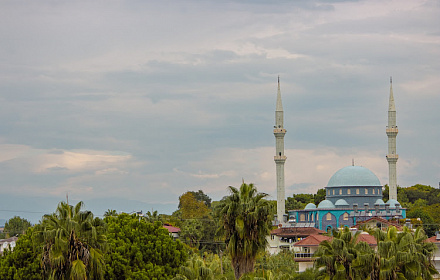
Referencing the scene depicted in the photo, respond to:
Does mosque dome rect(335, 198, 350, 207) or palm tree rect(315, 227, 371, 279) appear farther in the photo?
mosque dome rect(335, 198, 350, 207)

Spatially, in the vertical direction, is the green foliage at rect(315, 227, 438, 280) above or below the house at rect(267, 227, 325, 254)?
below

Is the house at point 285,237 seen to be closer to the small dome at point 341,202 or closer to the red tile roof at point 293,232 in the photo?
the red tile roof at point 293,232

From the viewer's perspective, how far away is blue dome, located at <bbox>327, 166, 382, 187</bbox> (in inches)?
5271

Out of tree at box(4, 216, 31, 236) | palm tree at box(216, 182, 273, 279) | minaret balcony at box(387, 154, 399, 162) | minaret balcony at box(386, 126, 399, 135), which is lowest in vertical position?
palm tree at box(216, 182, 273, 279)

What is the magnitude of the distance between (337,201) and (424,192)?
41.8 m

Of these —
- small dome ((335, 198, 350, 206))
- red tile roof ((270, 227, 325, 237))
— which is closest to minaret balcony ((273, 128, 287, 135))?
small dome ((335, 198, 350, 206))

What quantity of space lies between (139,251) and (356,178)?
8912 cm

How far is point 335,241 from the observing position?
45.3 m

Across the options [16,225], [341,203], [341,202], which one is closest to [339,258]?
[341,203]

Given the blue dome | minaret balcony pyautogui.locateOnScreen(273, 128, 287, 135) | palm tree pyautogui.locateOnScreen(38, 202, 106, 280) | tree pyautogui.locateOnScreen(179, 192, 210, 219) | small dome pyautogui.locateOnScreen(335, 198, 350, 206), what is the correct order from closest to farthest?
1. palm tree pyautogui.locateOnScreen(38, 202, 106, 280)
2. tree pyautogui.locateOnScreen(179, 192, 210, 219)
3. minaret balcony pyautogui.locateOnScreen(273, 128, 287, 135)
4. small dome pyautogui.locateOnScreen(335, 198, 350, 206)
5. the blue dome

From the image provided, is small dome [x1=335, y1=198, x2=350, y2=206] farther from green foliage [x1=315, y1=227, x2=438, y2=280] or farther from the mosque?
green foliage [x1=315, y1=227, x2=438, y2=280]

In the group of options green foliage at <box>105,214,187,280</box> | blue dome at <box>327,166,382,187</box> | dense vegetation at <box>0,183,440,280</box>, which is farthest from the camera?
blue dome at <box>327,166,382,187</box>

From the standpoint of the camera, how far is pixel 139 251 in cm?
4969

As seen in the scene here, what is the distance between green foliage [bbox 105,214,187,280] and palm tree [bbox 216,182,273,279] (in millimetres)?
5824
